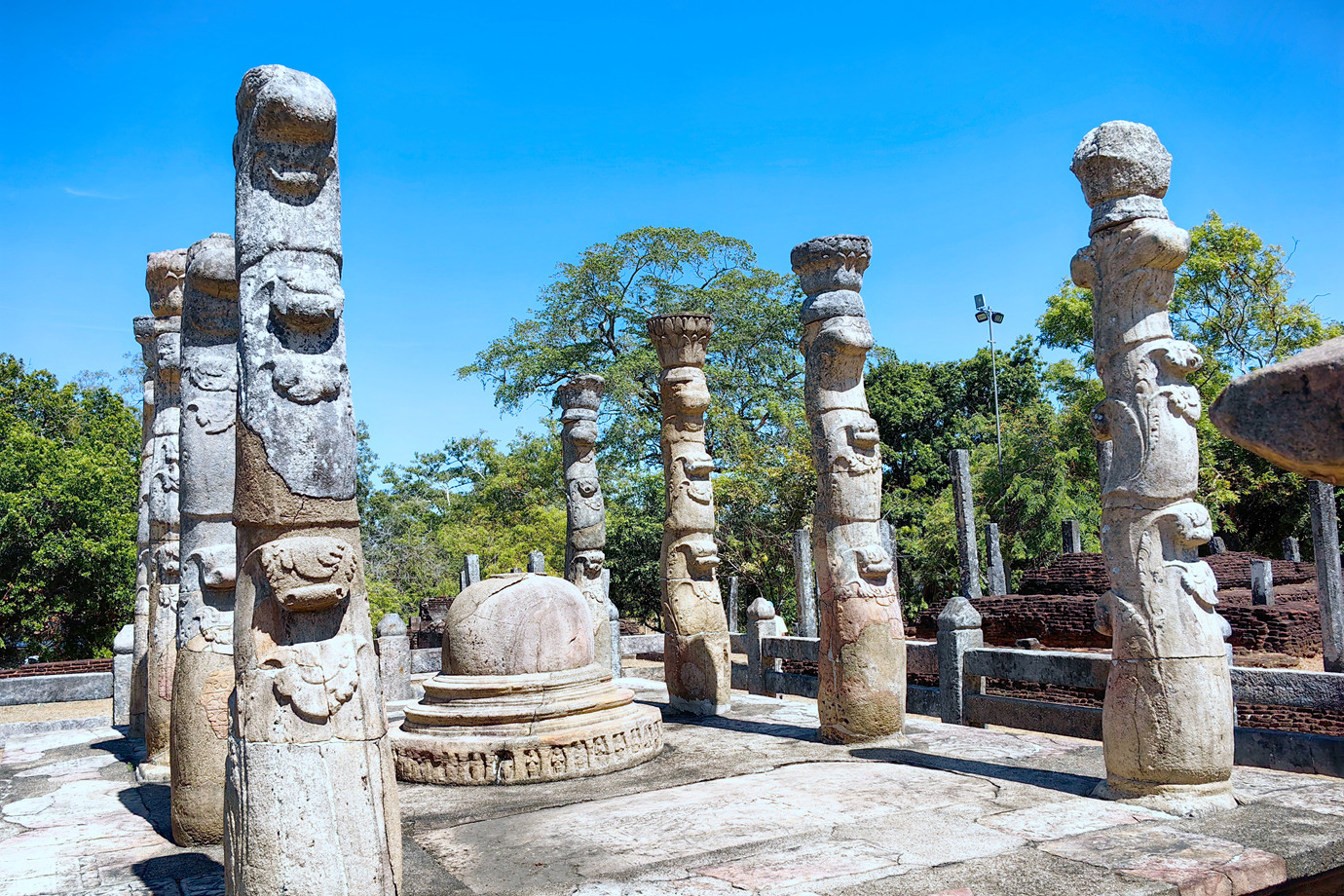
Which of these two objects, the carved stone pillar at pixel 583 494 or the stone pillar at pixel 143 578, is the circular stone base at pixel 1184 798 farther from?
the stone pillar at pixel 143 578

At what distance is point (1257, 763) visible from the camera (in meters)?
7.06

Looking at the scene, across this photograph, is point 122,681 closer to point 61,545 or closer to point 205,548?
point 205,548

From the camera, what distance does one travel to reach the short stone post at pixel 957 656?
9359 millimetres

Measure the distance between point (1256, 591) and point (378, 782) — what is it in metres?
15.5

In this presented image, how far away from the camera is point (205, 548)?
588cm

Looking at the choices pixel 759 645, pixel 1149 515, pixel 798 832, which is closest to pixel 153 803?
pixel 798 832

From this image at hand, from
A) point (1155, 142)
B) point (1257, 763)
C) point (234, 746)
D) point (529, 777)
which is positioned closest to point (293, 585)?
point (234, 746)

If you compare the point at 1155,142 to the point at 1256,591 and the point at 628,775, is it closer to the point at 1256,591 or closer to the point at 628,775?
the point at 628,775

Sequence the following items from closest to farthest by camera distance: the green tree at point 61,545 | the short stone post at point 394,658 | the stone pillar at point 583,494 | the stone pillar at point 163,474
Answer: the stone pillar at point 163,474 < the short stone post at point 394,658 < the stone pillar at point 583,494 < the green tree at point 61,545

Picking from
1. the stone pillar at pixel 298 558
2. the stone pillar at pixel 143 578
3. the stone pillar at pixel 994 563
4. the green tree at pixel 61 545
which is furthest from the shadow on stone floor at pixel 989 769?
the green tree at pixel 61 545

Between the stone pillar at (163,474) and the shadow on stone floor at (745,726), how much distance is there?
4.62 m

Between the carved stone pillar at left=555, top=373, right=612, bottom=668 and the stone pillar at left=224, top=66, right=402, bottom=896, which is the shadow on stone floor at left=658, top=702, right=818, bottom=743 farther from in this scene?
the stone pillar at left=224, top=66, right=402, bottom=896

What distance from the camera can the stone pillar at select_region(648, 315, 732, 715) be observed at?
10.0 m

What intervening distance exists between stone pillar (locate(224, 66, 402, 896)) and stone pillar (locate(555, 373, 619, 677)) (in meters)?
8.79
